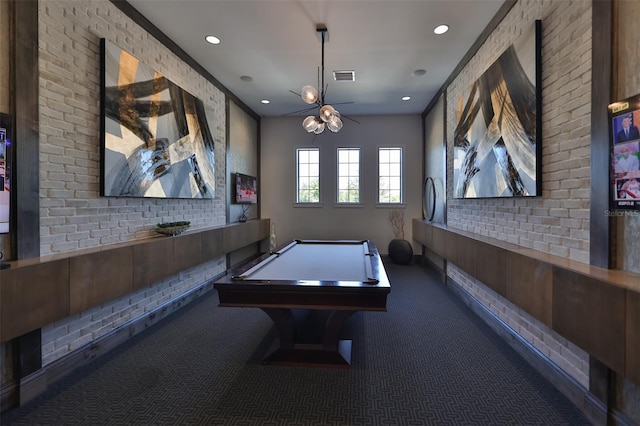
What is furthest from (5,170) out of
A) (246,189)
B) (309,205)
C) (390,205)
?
(390,205)

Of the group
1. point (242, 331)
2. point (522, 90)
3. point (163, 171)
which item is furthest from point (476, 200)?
point (163, 171)

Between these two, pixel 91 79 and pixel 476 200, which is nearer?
pixel 91 79

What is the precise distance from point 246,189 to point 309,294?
4487mm

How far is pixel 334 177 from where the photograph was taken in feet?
22.8

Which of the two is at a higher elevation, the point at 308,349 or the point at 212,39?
the point at 212,39

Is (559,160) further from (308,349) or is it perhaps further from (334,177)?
(334,177)

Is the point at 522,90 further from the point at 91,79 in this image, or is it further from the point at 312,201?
the point at 312,201

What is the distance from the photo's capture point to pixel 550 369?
7.22ft

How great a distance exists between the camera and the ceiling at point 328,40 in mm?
3062

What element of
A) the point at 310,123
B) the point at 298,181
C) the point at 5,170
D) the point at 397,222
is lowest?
the point at 397,222

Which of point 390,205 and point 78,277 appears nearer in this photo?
point 78,277

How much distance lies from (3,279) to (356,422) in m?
2.28

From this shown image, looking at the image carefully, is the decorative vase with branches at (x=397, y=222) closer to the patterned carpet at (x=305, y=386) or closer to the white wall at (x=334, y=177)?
the white wall at (x=334, y=177)

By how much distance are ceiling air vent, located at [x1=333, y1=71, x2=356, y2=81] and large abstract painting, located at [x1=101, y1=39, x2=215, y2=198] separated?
84.5 inches
